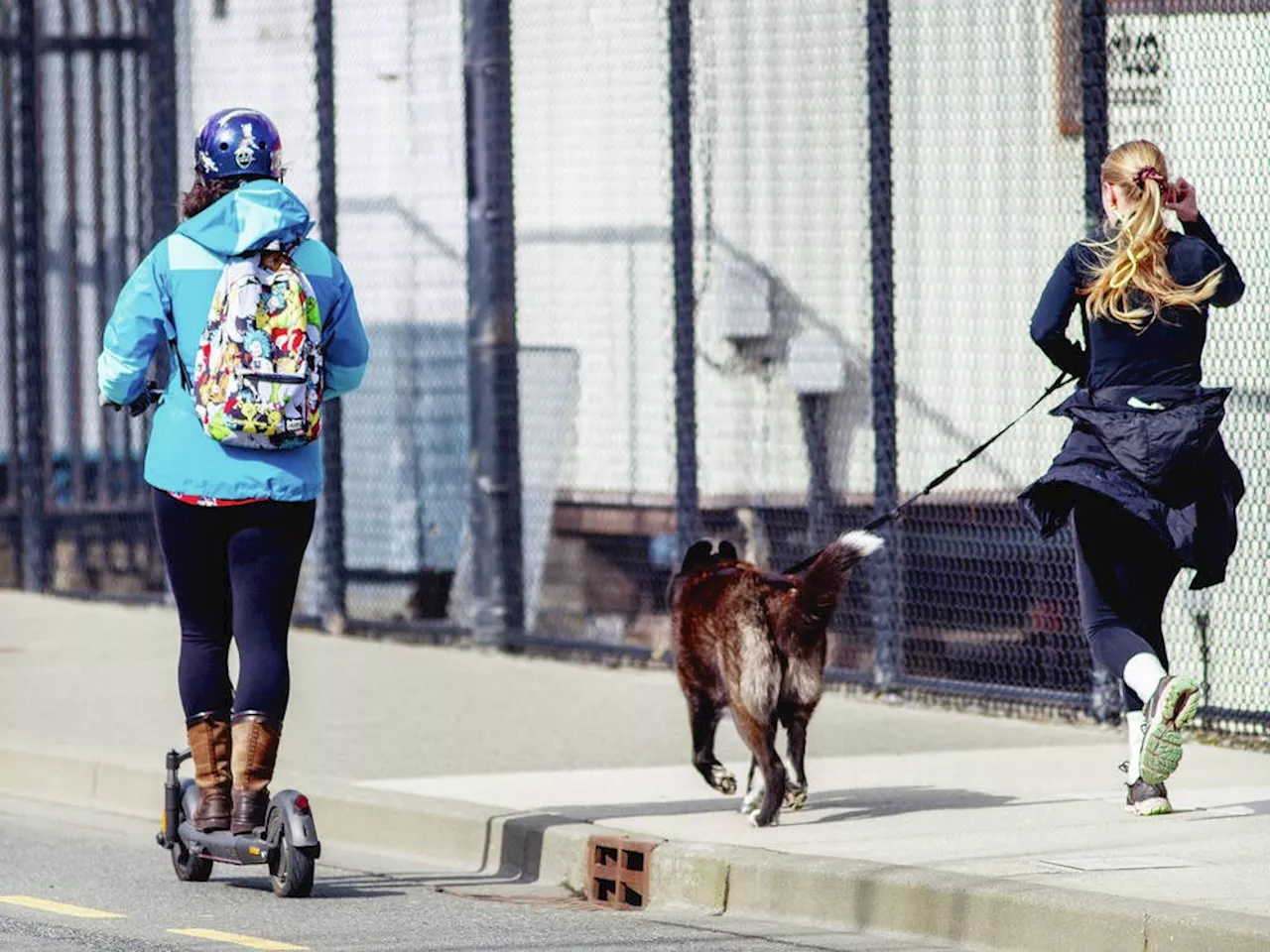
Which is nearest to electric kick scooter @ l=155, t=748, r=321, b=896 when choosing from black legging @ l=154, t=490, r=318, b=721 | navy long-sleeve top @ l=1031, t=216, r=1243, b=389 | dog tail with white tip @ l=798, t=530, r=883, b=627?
black legging @ l=154, t=490, r=318, b=721

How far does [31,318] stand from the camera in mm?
14469

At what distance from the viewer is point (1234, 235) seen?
8953mm

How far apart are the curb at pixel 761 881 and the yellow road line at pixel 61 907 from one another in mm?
1300

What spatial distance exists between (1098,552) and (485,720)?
3.36 m

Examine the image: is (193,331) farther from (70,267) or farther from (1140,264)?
(70,267)

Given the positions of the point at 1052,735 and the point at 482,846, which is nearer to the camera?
the point at 482,846

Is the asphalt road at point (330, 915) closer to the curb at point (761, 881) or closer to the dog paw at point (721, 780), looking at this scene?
the curb at point (761, 881)

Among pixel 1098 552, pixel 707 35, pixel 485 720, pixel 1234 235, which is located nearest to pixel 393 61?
pixel 707 35

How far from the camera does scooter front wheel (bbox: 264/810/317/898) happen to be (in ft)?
22.5

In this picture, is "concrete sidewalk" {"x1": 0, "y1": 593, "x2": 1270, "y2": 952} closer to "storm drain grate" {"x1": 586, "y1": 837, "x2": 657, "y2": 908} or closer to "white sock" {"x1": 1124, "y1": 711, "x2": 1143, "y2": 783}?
"storm drain grate" {"x1": 586, "y1": 837, "x2": 657, "y2": 908}

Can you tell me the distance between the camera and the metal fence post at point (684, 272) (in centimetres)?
1093

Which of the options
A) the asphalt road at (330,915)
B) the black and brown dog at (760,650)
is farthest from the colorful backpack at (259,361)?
the black and brown dog at (760,650)

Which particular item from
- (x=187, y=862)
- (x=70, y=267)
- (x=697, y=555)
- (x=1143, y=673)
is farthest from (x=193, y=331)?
(x=70, y=267)

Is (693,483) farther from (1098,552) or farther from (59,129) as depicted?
(59,129)
